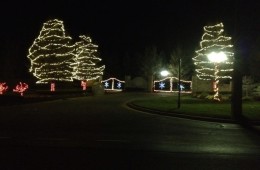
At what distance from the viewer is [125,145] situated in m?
13.1

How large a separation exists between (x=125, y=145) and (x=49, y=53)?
1594 inches

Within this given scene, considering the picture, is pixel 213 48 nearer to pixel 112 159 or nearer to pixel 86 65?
pixel 86 65

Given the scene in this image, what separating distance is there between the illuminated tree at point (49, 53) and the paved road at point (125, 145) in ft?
106

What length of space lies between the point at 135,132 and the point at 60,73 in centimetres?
3739

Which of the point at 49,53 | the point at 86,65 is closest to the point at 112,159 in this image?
the point at 49,53

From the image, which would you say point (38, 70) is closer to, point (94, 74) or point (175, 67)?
point (94, 74)

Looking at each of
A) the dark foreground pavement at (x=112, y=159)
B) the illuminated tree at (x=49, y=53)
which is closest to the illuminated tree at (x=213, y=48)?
the illuminated tree at (x=49, y=53)

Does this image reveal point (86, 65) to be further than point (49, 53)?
Yes

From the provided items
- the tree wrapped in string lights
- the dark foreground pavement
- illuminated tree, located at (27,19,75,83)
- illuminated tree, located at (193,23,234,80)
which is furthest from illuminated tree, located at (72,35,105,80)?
the dark foreground pavement

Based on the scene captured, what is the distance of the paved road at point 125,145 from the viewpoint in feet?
33.8

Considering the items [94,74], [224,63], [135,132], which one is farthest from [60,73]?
[135,132]

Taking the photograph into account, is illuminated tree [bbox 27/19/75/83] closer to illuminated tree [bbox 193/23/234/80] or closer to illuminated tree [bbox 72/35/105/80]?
illuminated tree [bbox 72/35/105/80]

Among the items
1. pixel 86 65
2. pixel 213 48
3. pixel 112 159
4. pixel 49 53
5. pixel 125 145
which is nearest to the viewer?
pixel 112 159

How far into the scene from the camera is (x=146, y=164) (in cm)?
1018
